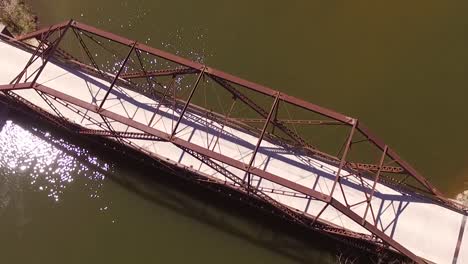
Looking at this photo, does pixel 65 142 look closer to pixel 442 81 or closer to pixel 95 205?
pixel 95 205

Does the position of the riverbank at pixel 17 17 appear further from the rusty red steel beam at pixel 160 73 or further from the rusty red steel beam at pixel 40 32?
the rusty red steel beam at pixel 160 73

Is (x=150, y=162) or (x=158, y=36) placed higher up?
(x=158, y=36)

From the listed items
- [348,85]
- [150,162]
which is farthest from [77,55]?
[348,85]

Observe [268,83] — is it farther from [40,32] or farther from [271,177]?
[40,32]

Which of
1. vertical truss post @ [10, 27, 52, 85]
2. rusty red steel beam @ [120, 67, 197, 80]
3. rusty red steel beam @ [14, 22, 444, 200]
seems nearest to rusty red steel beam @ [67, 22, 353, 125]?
rusty red steel beam @ [14, 22, 444, 200]

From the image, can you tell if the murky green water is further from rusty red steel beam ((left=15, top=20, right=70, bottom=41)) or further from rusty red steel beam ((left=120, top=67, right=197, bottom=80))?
rusty red steel beam ((left=120, top=67, right=197, bottom=80))
